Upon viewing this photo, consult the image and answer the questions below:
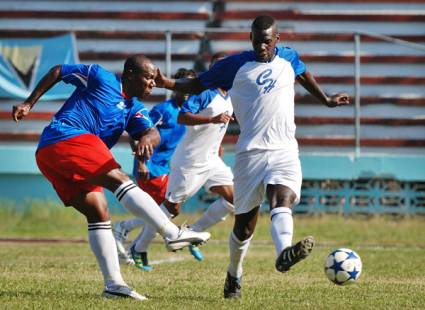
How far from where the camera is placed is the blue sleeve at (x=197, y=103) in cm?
1292

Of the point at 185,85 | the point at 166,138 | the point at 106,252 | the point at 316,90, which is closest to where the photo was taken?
the point at 106,252

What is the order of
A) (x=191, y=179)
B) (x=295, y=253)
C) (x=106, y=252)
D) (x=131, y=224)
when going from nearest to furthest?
(x=295, y=253)
(x=106, y=252)
(x=191, y=179)
(x=131, y=224)

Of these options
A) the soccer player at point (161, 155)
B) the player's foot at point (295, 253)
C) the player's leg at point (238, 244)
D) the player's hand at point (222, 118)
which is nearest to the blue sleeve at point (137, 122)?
the player's leg at point (238, 244)

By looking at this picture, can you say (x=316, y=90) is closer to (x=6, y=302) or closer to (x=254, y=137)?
(x=254, y=137)

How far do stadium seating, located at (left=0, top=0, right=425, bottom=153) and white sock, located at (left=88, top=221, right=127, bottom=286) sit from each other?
9.82m

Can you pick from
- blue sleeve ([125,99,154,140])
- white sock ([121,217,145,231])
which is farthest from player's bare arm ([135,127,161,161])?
white sock ([121,217,145,231])

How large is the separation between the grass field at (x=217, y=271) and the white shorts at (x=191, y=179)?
82 cm

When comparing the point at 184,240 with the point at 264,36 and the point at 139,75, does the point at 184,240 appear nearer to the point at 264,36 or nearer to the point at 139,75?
the point at 139,75

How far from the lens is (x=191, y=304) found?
8.88 m

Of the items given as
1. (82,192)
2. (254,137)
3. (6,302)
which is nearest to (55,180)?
(82,192)

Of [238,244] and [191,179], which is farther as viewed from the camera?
[191,179]

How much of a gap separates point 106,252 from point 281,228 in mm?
1509

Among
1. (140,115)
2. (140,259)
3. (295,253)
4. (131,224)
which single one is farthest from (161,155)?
(295,253)

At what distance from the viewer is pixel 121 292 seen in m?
9.11
